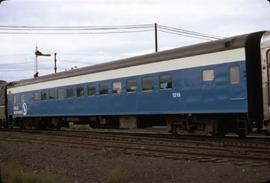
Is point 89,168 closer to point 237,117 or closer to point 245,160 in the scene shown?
point 245,160

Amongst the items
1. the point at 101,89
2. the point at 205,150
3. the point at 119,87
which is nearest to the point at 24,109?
the point at 101,89

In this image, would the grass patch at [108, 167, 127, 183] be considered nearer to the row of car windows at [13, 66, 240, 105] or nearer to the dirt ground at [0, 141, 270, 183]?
the dirt ground at [0, 141, 270, 183]

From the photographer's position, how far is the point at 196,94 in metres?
16.0

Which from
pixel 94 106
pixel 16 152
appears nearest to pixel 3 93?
pixel 94 106

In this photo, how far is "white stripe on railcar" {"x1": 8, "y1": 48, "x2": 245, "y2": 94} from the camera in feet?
48.6

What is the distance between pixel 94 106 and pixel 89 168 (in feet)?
36.8

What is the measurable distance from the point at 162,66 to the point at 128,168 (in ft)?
25.6

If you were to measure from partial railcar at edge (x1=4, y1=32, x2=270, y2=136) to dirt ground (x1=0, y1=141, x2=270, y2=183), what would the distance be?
3977mm

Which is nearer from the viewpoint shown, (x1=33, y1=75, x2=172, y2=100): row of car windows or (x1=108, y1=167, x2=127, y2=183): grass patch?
(x1=108, y1=167, x2=127, y2=183): grass patch

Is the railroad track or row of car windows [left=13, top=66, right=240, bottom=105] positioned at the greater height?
row of car windows [left=13, top=66, right=240, bottom=105]

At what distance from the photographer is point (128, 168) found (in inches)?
406

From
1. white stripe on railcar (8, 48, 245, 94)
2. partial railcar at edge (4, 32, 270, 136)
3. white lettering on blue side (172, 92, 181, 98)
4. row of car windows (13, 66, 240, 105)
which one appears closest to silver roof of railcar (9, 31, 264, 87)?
partial railcar at edge (4, 32, 270, 136)

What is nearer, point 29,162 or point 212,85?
point 29,162

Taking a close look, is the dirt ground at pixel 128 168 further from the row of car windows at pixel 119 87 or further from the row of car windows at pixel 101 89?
the row of car windows at pixel 101 89
